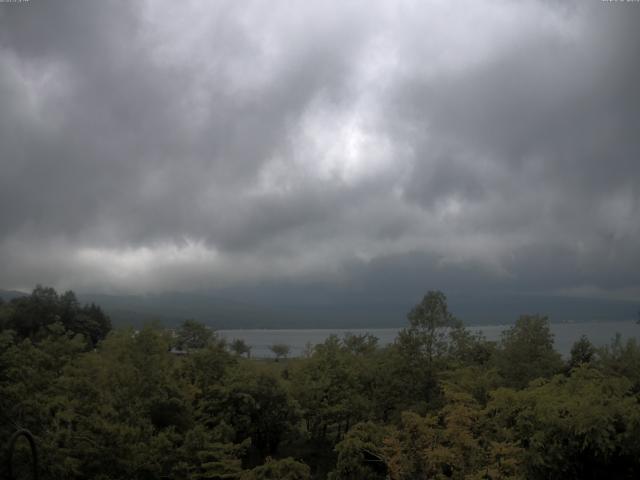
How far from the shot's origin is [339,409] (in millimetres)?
33156

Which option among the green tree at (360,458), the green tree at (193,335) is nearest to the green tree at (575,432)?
the green tree at (360,458)

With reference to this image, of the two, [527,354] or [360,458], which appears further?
[527,354]

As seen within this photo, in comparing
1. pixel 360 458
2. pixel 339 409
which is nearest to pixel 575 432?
pixel 360 458

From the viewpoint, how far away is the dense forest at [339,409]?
22172 millimetres

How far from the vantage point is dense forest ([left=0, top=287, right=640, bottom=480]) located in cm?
2217

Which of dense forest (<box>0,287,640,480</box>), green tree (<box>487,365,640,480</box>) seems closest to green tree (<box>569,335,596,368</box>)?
dense forest (<box>0,287,640,480</box>)

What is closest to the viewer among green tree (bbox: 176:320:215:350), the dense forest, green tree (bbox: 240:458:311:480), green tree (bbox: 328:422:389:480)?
the dense forest

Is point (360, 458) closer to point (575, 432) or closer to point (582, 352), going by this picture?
point (575, 432)

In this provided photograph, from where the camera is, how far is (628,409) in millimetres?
22969

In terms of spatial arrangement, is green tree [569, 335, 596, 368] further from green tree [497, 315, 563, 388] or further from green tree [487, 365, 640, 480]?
green tree [487, 365, 640, 480]

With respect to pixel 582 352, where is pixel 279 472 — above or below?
below

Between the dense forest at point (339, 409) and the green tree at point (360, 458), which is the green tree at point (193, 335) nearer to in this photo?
the dense forest at point (339, 409)

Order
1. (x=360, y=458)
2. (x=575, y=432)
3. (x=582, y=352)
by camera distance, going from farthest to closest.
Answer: (x=582, y=352), (x=360, y=458), (x=575, y=432)

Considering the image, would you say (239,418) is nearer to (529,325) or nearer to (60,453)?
(60,453)
